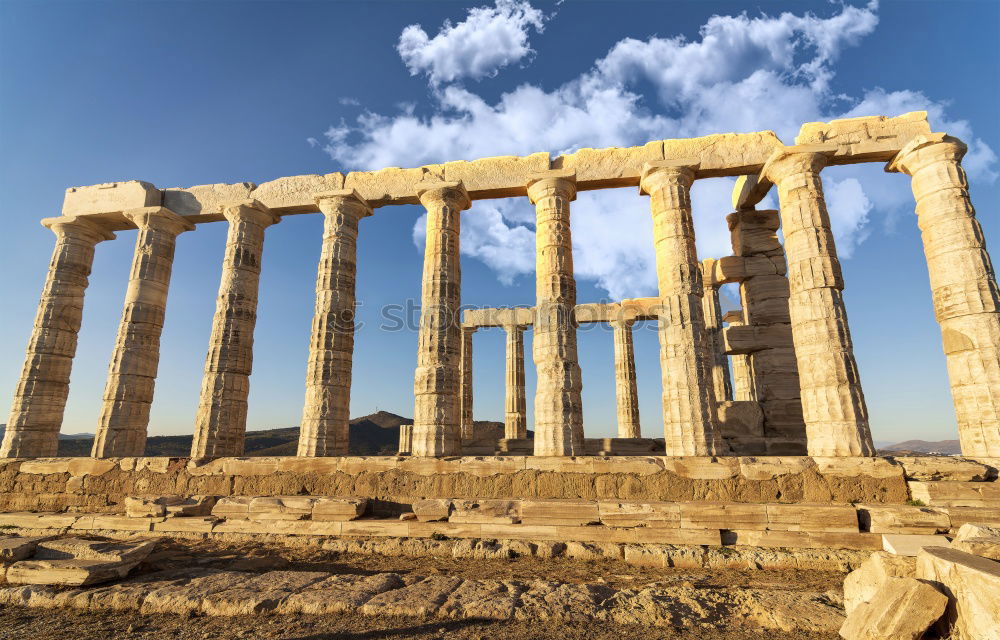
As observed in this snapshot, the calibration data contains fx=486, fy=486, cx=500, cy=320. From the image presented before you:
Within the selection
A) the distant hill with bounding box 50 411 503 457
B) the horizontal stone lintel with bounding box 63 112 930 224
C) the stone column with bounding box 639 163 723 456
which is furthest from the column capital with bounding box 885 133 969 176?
the distant hill with bounding box 50 411 503 457

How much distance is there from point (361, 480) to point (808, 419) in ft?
33.4

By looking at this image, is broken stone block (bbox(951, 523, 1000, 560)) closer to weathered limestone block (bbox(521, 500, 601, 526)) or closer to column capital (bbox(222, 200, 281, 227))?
weathered limestone block (bbox(521, 500, 601, 526))

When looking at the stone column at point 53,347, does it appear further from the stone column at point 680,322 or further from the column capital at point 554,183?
the stone column at point 680,322

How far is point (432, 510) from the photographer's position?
31.3 feet

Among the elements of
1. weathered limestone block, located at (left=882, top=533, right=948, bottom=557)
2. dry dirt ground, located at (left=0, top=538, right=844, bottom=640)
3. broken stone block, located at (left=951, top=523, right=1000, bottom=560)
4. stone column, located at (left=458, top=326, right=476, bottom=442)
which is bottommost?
dry dirt ground, located at (left=0, top=538, right=844, bottom=640)

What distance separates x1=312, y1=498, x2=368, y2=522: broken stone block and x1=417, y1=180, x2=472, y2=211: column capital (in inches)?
324

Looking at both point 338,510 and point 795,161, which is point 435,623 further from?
point 795,161

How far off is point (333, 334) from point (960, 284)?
15172 millimetres

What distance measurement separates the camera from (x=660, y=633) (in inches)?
194

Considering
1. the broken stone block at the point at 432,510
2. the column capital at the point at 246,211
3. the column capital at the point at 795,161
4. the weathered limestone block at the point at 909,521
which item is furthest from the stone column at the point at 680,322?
the column capital at the point at 246,211

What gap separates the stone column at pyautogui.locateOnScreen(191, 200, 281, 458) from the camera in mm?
13148

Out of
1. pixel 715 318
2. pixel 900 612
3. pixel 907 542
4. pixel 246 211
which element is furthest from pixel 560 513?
pixel 246 211

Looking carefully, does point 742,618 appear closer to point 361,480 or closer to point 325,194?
point 361,480

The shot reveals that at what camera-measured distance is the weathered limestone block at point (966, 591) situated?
148 inches
